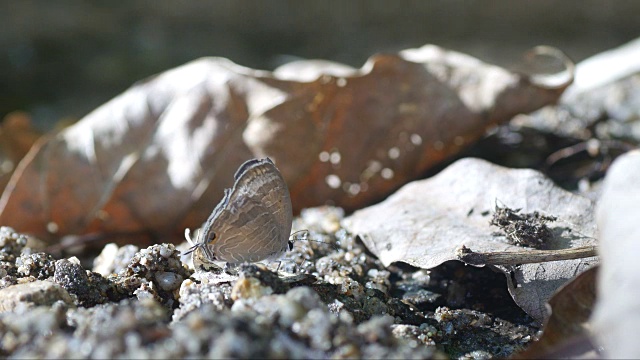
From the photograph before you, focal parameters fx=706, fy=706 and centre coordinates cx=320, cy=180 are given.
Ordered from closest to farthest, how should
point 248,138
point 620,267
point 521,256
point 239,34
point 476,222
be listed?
1. point 620,267
2. point 521,256
3. point 476,222
4. point 248,138
5. point 239,34

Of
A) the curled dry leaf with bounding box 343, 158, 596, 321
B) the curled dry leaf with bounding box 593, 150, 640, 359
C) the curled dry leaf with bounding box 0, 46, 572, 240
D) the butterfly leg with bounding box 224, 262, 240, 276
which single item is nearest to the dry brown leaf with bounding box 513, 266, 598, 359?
the curled dry leaf with bounding box 593, 150, 640, 359

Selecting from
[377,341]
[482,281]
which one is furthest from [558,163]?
[377,341]

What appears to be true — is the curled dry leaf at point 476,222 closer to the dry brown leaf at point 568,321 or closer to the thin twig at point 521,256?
the thin twig at point 521,256

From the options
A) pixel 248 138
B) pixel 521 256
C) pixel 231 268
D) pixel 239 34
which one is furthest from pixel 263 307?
pixel 239 34

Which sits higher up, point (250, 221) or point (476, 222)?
point (250, 221)

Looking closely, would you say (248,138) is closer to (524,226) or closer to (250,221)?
(250,221)

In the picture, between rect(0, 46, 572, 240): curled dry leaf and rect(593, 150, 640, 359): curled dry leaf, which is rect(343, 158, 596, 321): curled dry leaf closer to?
rect(0, 46, 572, 240): curled dry leaf

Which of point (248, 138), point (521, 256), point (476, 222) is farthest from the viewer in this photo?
point (248, 138)

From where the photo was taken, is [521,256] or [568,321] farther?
[521,256]
